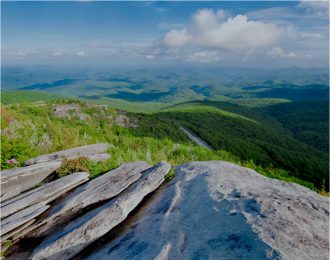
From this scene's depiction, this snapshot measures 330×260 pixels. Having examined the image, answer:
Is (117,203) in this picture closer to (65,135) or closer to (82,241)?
(82,241)

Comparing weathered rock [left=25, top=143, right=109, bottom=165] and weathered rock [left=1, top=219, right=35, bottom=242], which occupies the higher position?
weathered rock [left=25, top=143, right=109, bottom=165]

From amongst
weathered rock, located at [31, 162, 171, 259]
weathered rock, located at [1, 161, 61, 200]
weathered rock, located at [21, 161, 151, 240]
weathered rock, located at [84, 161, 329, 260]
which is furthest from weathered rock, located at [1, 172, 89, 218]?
weathered rock, located at [84, 161, 329, 260]

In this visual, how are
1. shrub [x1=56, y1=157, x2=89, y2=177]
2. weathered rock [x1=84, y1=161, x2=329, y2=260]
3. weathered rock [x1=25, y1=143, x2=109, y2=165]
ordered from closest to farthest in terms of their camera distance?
weathered rock [x1=84, y1=161, x2=329, y2=260]
shrub [x1=56, y1=157, x2=89, y2=177]
weathered rock [x1=25, y1=143, x2=109, y2=165]

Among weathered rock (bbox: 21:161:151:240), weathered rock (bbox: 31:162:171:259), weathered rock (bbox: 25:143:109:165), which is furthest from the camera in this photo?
weathered rock (bbox: 25:143:109:165)

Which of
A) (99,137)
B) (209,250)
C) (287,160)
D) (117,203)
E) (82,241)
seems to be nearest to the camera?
(209,250)

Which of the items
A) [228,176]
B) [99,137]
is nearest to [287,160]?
[99,137]

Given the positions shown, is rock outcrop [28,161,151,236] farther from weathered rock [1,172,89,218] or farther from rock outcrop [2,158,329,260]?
weathered rock [1,172,89,218]

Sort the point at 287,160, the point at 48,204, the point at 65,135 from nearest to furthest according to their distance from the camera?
the point at 48,204 < the point at 65,135 < the point at 287,160

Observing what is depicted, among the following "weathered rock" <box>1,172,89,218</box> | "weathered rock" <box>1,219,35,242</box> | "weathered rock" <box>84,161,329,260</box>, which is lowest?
"weathered rock" <box>1,219,35,242</box>
